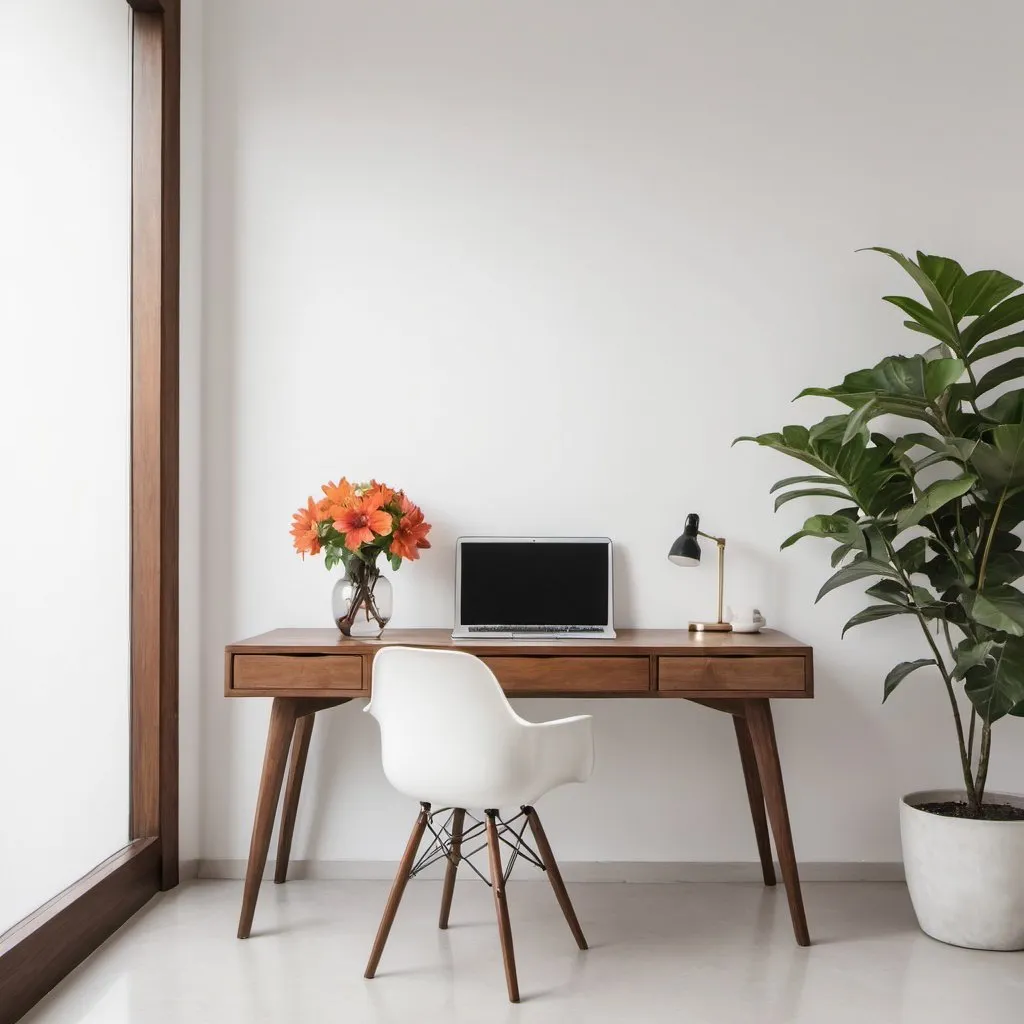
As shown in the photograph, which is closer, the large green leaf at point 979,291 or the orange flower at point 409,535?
the large green leaf at point 979,291

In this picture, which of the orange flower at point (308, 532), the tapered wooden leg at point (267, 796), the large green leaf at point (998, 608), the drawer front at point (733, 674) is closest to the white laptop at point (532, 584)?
the drawer front at point (733, 674)

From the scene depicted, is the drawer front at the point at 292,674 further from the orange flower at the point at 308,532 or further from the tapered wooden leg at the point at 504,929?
the tapered wooden leg at the point at 504,929

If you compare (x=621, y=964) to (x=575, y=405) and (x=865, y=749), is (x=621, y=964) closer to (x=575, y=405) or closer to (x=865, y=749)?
(x=865, y=749)

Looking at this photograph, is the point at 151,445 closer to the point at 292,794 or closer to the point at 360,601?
the point at 360,601

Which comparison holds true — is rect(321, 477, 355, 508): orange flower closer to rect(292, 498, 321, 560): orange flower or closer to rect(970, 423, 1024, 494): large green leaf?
rect(292, 498, 321, 560): orange flower

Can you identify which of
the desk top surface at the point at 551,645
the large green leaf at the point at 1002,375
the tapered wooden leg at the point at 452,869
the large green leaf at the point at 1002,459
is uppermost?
the large green leaf at the point at 1002,375

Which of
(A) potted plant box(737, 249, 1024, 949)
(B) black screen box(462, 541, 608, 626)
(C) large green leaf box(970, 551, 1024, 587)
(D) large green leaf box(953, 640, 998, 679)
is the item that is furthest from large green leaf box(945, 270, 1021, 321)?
(B) black screen box(462, 541, 608, 626)

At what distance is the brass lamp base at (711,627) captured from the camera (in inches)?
109

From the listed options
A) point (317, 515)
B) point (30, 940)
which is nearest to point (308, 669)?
point (317, 515)

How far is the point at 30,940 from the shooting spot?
2.03 metres

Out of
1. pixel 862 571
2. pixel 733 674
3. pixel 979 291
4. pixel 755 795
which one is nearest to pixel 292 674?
pixel 733 674

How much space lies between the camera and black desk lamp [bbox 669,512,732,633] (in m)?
2.74

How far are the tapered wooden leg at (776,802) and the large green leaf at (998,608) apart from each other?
55cm

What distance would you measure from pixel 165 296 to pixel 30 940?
1.65 m
